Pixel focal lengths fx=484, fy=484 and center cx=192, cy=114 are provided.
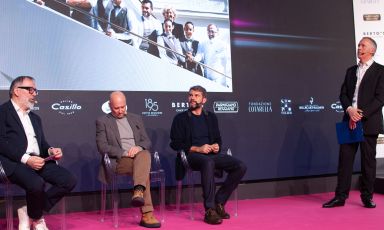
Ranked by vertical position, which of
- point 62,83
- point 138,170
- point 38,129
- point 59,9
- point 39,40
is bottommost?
point 138,170

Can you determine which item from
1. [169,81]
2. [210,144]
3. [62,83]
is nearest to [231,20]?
[169,81]

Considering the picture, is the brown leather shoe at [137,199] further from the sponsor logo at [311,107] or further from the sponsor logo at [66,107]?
the sponsor logo at [311,107]

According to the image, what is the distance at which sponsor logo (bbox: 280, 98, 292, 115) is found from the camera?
5695mm

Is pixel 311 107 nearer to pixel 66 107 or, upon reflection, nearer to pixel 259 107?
pixel 259 107

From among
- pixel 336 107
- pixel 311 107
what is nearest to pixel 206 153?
pixel 311 107

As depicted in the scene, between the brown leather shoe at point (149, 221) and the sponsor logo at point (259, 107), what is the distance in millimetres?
2127

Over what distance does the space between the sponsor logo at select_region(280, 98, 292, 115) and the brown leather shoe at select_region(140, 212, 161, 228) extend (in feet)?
8.05

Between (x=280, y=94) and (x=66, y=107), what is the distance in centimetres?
250

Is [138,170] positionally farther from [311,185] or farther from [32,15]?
[311,185]

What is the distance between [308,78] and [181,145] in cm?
225

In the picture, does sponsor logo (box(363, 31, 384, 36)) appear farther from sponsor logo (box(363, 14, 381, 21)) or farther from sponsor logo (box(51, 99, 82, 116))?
sponsor logo (box(51, 99, 82, 116))

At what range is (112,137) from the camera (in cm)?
409

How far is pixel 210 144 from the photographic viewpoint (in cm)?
446

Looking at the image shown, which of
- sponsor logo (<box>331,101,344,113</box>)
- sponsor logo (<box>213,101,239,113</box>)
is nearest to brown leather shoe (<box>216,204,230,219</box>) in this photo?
sponsor logo (<box>213,101,239,113</box>)
